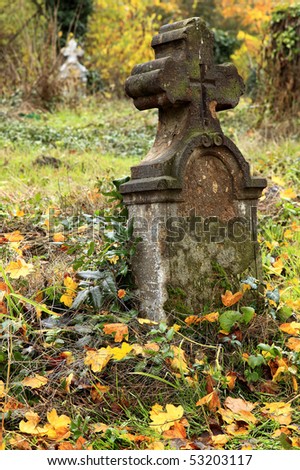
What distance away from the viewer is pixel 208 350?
123 inches

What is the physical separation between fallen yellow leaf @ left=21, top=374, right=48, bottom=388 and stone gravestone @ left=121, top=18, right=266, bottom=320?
0.72m

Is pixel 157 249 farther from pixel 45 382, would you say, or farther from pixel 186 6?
pixel 186 6

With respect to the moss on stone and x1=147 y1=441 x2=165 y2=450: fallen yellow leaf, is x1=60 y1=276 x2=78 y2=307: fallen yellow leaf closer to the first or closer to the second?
the moss on stone

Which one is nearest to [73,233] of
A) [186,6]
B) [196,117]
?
[196,117]

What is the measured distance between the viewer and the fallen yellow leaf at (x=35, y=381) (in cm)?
273

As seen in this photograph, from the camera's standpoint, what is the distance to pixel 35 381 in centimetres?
276

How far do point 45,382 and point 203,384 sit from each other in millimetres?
750

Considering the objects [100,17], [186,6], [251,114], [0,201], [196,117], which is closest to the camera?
[196,117]

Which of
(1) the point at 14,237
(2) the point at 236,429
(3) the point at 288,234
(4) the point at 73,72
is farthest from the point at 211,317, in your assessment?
(4) the point at 73,72

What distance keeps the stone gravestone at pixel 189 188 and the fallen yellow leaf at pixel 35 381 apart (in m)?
0.72

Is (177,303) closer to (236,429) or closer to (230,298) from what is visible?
(230,298)

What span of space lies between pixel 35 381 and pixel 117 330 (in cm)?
46

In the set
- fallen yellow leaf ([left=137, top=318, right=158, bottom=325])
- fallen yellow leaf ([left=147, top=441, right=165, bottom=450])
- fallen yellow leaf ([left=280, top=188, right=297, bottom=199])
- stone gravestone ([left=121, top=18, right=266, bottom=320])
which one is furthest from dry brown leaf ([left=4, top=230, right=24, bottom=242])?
fallen yellow leaf ([left=280, top=188, right=297, bottom=199])

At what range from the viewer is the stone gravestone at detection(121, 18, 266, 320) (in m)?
3.19
